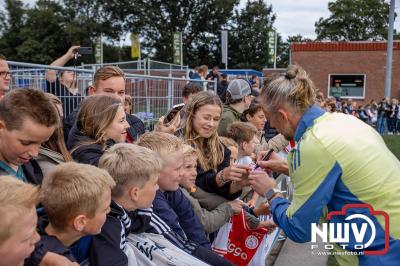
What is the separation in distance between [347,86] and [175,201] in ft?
103

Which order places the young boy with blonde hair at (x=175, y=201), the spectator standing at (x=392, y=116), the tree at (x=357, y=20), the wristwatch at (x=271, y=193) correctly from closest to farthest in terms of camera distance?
the young boy with blonde hair at (x=175, y=201)
the wristwatch at (x=271, y=193)
the spectator standing at (x=392, y=116)
the tree at (x=357, y=20)

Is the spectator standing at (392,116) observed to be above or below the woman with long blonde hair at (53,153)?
below

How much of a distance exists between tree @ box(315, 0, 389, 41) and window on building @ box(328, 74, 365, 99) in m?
33.0

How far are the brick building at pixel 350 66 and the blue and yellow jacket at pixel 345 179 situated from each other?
30.5 metres

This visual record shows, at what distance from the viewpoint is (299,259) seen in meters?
5.20

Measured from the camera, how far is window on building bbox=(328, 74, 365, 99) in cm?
3192

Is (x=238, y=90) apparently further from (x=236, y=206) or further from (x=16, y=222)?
(x=16, y=222)

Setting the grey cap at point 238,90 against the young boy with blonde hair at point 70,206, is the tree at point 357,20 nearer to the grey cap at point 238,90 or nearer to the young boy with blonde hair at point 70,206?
the grey cap at point 238,90

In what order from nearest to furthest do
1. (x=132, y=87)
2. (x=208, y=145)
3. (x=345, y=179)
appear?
(x=345, y=179) < (x=208, y=145) < (x=132, y=87)

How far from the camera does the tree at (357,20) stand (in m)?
60.4

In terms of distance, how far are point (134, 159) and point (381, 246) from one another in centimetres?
147

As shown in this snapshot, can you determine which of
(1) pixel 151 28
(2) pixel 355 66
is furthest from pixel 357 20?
(2) pixel 355 66

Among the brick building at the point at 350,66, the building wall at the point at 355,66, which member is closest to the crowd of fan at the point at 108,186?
the building wall at the point at 355,66

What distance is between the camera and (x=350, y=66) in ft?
104
